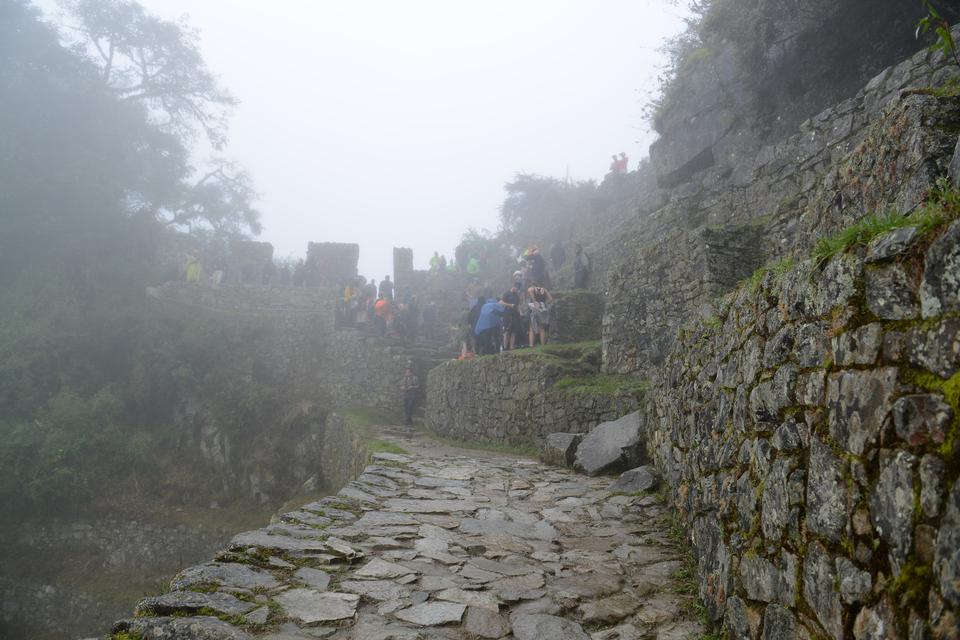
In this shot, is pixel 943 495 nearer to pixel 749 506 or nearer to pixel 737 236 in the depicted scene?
pixel 749 506

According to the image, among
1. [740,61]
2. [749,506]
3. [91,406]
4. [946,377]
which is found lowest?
[91,406]

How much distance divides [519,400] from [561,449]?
7.88 feet

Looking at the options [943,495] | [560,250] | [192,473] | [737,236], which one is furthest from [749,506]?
[560,250]

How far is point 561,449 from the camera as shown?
7.85 metres

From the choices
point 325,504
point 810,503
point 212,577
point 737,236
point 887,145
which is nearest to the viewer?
point 810,503

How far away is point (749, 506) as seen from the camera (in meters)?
2.67

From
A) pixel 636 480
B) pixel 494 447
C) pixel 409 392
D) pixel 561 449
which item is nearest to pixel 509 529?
pixel 636 480

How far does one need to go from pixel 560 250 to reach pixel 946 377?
19.6 meters

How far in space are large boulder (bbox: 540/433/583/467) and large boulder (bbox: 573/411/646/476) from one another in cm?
26

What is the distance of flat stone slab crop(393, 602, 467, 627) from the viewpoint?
3.11 metres

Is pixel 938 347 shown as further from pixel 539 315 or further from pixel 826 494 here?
pixel 539 315

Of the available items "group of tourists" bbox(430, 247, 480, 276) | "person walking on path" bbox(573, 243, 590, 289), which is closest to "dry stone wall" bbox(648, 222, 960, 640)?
"person walking on path" bbox(573, 243, 590, 289)

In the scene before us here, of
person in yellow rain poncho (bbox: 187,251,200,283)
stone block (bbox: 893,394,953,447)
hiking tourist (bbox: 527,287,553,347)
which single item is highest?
person in yellow rain poncho (bbox: 187,251,200,283)

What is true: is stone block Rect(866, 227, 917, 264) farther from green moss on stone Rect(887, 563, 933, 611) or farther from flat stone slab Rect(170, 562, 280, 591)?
flat stone slab Rect(170, 562, 280, 591)
